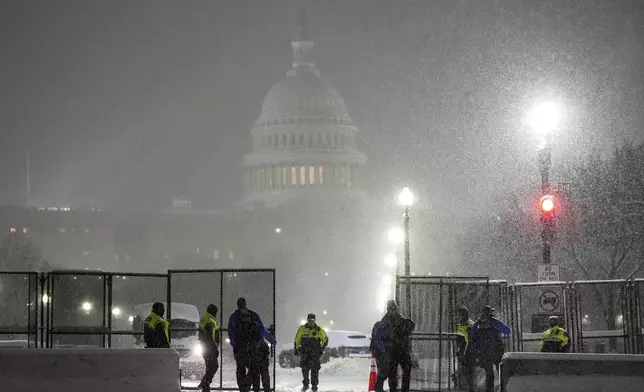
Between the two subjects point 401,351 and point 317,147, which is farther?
point 317,147

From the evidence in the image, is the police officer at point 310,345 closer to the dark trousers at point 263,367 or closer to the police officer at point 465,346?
the police officer at point 465,346

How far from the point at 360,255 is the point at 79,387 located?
146 metres

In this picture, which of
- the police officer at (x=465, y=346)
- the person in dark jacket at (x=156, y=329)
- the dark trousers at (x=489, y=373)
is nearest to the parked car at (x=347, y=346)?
the police officer at (x=465, y=346)

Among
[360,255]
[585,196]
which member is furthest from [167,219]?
[585,196]

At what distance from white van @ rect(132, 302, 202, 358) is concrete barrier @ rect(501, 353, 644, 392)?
780 inches

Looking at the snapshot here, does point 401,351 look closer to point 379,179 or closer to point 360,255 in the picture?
point 360,255

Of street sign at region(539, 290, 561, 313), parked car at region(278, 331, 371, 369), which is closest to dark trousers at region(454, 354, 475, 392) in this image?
street sign at region(539, 290, 561, 313)

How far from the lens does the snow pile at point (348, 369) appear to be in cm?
3911

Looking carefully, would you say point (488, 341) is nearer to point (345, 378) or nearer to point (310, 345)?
Answer: point (310, 345)

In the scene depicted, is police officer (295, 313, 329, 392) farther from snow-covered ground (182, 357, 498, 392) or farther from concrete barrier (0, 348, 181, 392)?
concrete barrier (0, 348, 181, 392)

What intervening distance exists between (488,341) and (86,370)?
7.50m

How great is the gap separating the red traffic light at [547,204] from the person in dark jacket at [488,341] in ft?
22.3

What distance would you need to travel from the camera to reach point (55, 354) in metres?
18.6

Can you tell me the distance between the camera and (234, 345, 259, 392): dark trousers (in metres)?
22.5
